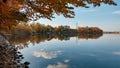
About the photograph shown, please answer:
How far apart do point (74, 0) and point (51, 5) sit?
1.77 meters

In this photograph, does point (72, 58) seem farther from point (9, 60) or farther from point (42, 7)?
point (42, 7)

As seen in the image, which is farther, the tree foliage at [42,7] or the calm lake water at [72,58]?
the calm lake water at [72,58]

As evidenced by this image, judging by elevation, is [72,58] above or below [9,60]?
below

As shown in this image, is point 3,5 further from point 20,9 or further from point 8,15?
point 20,9

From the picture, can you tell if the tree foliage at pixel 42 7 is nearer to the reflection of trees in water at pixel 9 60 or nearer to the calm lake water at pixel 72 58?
the reflection of trees in water at pixel 9 60

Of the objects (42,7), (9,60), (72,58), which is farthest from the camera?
(72,58)

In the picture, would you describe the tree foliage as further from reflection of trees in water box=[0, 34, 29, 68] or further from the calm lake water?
the calm lake water

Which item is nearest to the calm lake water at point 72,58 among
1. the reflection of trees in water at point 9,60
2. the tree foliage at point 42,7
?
the reflection of trees in water at point 9,60

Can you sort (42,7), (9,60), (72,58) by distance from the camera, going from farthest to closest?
(72,58), (9,60), (42,7)

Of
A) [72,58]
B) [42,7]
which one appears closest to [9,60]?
[42,7]

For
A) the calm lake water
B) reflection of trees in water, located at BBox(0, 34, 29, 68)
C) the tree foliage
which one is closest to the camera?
the tree foliage

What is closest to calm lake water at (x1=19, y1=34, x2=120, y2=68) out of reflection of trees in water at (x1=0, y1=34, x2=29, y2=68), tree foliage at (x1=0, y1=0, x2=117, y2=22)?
reflection of trees in water at (x1=0, y1=34, x2=29, y2=68)

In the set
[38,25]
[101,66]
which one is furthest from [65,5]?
[38,25]

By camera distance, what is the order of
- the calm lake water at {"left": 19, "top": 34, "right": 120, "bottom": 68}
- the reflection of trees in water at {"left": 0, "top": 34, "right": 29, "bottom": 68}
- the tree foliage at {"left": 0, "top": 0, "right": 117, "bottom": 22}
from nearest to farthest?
the tree foliage at {"left": 0, "top": 0, "right": 117, "bottom": 22} < the reflection of trees in water at {"left": 0, "top": 34, "right": 29, "bottom": 68} < the calm lake water at {"left": 19, "top": 34, "right": 120, "bottom": 68}
